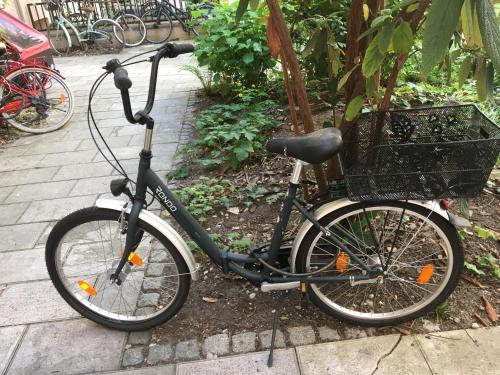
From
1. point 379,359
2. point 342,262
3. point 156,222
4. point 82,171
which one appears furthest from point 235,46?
point 379,359

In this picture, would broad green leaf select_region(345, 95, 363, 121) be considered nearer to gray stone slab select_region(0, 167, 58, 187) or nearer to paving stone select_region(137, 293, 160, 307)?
paving stone select_region(137, 293, 160, 307)

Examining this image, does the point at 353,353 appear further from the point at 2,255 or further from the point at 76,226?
the point at 2,255

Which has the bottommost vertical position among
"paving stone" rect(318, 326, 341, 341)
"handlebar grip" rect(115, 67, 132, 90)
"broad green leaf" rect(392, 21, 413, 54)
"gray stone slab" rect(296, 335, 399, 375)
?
"paving stone" rect(318, 326, 341, 341)

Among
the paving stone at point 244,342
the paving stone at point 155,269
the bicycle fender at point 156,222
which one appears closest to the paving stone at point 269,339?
the paving stone at point 244,342

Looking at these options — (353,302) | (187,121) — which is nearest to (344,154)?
(353,302)

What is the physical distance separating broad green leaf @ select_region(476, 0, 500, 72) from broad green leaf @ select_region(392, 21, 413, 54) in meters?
0.45

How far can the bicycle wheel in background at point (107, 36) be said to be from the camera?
10.4 meters

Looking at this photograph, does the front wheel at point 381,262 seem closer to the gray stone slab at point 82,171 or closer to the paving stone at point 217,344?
the paving stone at point 217,344

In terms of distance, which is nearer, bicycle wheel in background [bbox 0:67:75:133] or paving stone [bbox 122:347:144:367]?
paving stone [bbox 122:347:144:367]

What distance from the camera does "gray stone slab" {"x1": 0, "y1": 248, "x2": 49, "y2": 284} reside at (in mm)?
2789

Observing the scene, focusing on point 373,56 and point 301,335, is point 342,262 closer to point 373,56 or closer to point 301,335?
point 301,335

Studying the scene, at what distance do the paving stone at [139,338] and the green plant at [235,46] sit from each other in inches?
141

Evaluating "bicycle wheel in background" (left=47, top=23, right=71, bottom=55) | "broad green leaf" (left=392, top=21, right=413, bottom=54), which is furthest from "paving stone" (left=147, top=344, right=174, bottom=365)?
"bicycle wheel in background" (left=47, top=23, right=71, bottom=55)

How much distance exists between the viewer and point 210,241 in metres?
2.23
